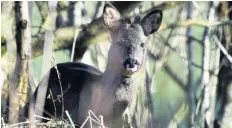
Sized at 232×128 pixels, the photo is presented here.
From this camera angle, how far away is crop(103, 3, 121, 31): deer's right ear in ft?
24.5

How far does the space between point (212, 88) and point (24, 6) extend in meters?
3.58

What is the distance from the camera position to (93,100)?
7227 millimetres

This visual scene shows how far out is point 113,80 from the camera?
286 inches

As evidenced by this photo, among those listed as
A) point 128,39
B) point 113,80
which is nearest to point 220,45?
point 128,39

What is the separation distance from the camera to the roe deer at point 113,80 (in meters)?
7.14

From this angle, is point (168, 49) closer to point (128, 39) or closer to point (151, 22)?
point (151, 22)

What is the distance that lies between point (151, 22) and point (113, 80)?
0.64m

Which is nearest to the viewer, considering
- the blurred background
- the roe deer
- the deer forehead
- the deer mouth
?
the deer mouth

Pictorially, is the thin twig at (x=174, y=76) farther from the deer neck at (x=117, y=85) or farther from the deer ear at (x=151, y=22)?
the deer neck at (x=117, y=85)

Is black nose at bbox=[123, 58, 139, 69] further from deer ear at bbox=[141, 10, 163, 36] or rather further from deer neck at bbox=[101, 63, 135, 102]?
deer ear at bbox=[141, 10, 163, 36]

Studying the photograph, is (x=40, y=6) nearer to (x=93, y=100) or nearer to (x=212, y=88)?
(x=212, y=88)

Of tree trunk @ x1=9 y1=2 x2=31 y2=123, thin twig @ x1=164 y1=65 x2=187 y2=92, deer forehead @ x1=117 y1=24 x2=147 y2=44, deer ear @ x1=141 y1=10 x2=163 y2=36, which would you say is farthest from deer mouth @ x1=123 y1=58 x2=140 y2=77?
thin twig @ x1=164 y1=65 x2=187 y2=92

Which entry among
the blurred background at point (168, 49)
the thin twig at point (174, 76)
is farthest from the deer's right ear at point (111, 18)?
the thin twig at point (174, 76)

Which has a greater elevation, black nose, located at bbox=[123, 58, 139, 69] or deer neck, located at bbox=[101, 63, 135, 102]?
black nose, located at bbox=[123, 58, 139, 69]
